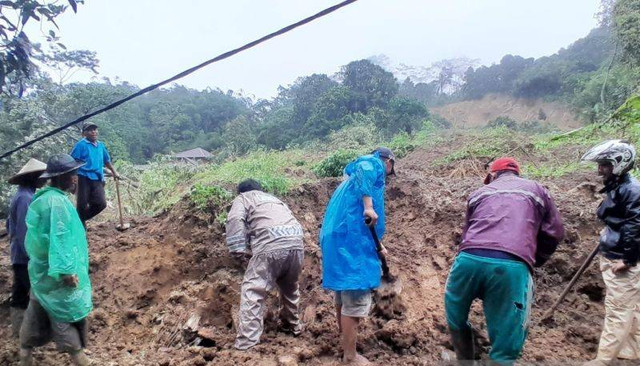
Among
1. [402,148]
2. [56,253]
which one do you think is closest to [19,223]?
[56,253]

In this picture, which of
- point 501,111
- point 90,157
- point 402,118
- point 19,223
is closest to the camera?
point 19,223

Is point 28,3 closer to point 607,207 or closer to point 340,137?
point 607,207

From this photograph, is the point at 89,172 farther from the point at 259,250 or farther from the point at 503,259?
the point at 503,259

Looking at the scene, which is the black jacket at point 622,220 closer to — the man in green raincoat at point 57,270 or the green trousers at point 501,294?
the green trousers at point 501,294

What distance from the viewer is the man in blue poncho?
3.20 meters

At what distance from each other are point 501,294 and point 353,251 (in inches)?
40.9

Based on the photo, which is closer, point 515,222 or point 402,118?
point 515,222

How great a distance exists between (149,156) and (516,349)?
36951mm

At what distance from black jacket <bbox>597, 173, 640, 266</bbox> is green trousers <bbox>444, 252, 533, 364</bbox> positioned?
91cm

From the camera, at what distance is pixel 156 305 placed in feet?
15.4

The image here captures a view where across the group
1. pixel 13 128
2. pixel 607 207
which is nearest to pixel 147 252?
pixel 607 207

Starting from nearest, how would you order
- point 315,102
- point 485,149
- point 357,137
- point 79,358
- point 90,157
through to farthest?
point 79,358, point 90,157, point 485,149, point 357,137, point 315,102

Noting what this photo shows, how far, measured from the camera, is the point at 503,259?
2609mm

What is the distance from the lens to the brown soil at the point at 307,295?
11.9 feet
